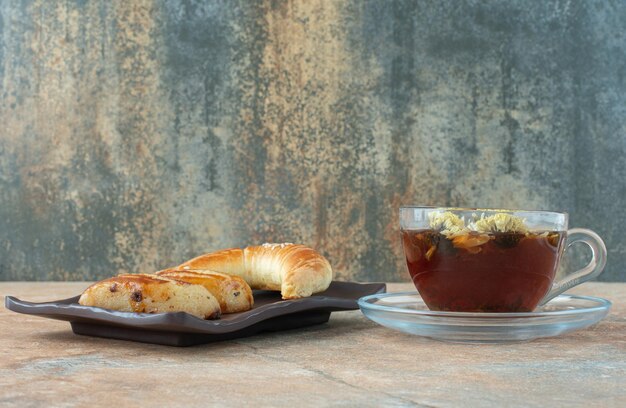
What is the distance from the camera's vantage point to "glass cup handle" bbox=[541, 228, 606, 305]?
3.36 ft

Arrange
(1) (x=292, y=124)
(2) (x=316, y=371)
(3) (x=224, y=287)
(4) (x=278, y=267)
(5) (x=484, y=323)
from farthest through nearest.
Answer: (1) (x=292, y=124) < (4) (x=278, y=267) < (3) (x=224, y=287) < (5) (x=484, y=323) < (2) (x=316, y=371)

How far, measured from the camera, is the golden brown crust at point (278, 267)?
115cm

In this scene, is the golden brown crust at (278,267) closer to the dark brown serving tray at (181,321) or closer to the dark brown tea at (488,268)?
the dark brown serving tray at (181,321)

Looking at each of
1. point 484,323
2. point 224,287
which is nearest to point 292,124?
point 224,287

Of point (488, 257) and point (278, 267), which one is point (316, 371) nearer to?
point (488, 257)

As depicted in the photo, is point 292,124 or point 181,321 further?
point 292,124

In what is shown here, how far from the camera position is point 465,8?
2715 millimetres

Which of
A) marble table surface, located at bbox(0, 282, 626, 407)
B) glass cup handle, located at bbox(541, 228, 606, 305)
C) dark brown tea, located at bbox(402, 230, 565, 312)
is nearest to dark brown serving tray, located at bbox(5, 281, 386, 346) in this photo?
marble table surface, located at bbox(0, 282, 626, 407)

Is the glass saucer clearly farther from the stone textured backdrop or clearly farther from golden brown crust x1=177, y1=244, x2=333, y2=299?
the stone textured backdrop

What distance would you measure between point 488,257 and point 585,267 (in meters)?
0.16

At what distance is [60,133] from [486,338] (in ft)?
7.18

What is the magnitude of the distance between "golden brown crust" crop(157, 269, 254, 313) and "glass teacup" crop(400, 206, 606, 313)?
22cm

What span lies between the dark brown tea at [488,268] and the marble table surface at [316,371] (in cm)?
6

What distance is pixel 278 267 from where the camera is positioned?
1.22m
